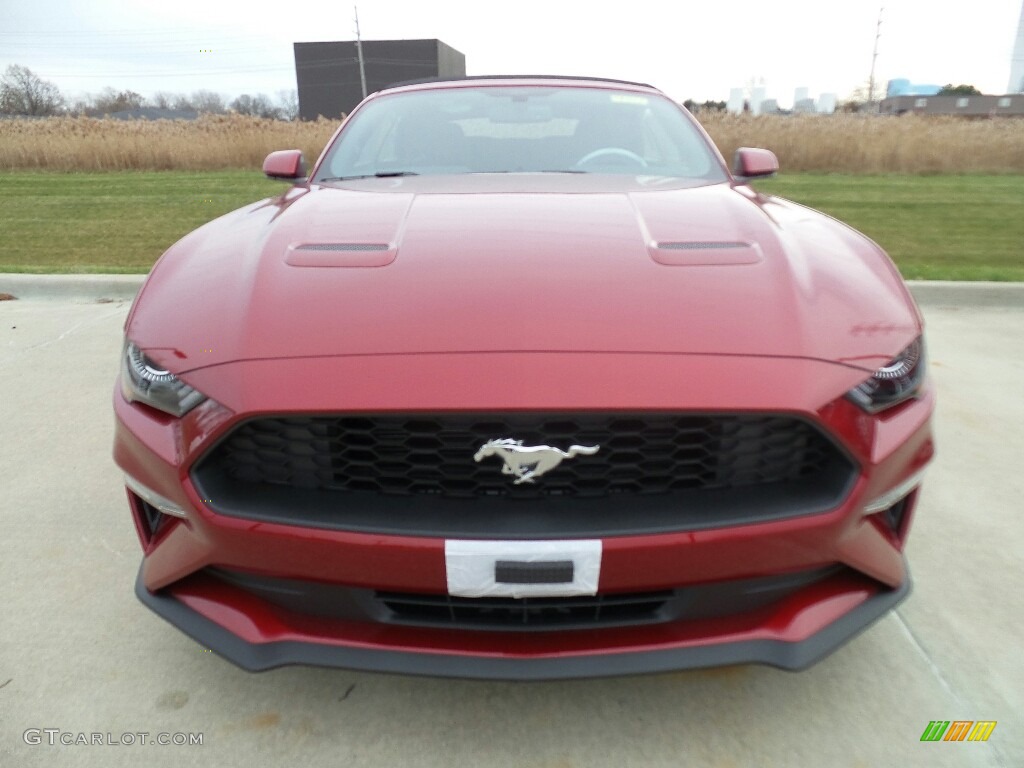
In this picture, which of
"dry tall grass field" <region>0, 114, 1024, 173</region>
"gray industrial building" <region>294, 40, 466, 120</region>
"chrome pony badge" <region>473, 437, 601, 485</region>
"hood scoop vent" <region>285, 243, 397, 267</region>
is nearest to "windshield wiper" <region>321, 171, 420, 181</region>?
"hood scoop vent" <region>285, 243, 397, 267</region>

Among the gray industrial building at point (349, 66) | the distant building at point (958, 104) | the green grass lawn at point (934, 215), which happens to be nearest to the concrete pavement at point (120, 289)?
the green grass lawn at point (934, 215)

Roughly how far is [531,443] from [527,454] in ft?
0.09

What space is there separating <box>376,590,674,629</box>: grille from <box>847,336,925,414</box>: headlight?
50 cm

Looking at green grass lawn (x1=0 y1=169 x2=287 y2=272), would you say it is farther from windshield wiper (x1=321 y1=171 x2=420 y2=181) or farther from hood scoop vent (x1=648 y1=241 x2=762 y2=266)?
hood scoop vent (x1=648 y1=241 x2=762 y2=266)

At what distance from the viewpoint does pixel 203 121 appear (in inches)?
603

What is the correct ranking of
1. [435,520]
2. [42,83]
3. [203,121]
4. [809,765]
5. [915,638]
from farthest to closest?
1. [42,83]
2. [203,121]
3. [915,638]
4. [809,765]
5. [435,520]

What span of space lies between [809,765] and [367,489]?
100 cm

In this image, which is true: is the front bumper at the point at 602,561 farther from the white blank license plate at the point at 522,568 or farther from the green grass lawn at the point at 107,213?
the green grass lawn at the point at 107,213

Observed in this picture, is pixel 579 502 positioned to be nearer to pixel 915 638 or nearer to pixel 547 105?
pixel 915 638

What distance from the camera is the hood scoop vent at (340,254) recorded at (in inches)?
61.7

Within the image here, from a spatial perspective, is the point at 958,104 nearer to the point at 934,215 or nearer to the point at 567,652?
the point at 934,215

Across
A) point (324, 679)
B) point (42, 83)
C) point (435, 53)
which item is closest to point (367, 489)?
point (324, 679)

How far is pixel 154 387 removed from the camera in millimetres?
1401

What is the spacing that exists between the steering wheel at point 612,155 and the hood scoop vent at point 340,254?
1.05 m
